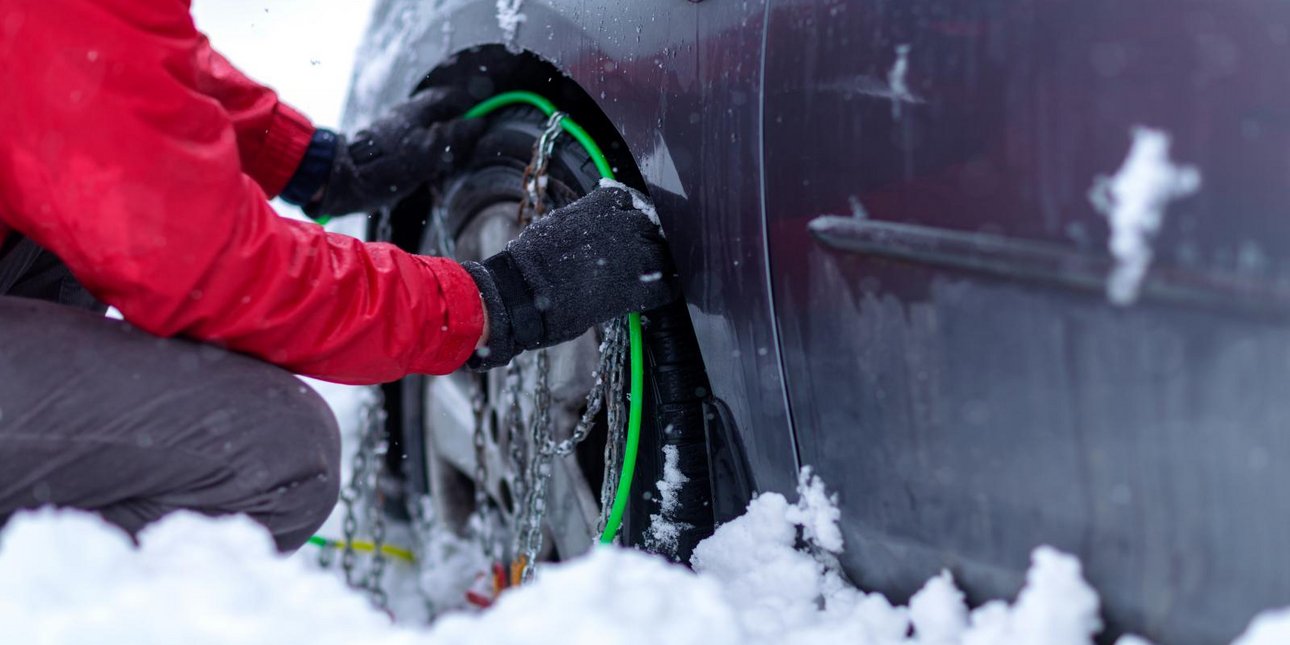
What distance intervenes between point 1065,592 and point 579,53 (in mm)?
1055

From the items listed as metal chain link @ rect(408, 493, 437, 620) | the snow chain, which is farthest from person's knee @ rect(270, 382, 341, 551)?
metal chain link @ rect(408, 493, 437, 620)

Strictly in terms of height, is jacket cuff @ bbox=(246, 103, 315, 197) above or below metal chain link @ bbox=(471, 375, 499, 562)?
above

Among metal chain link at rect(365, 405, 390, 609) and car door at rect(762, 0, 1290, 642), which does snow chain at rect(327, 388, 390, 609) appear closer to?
metal chain link at rect(365, 405, 390, 609)

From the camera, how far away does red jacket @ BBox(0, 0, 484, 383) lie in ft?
3.60

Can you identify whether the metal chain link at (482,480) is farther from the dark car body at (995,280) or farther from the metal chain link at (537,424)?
the dark car body at (995,280)

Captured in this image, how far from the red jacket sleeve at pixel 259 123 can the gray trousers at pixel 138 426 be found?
701mm

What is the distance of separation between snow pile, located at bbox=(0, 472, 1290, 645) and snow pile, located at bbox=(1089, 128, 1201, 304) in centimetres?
29

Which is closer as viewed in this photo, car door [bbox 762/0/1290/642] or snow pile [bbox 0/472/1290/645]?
car door [bbox 762/0/1290/642]

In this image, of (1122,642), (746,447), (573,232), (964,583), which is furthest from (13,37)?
(1122,642)

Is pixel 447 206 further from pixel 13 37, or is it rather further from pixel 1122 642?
pixel 1122 642

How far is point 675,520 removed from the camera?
147cm

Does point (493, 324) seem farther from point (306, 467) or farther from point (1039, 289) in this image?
point (1039, 289)

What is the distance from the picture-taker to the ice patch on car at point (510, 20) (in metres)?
1.72

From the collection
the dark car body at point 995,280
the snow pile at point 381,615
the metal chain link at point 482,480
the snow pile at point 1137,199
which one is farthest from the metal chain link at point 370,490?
the snow pile at point 1137,199
